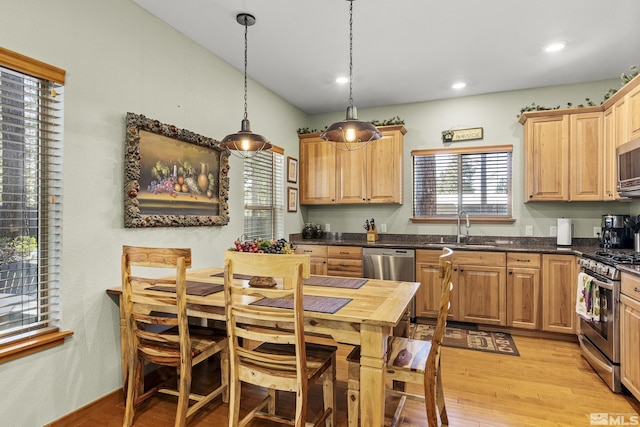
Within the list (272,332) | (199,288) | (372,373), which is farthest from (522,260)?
(199,288)

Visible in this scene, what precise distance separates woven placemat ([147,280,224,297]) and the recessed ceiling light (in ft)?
11.5

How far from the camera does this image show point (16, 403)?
1891mm

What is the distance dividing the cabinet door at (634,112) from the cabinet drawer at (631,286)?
136cm

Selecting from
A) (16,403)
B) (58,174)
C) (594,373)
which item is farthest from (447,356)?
(58,174)

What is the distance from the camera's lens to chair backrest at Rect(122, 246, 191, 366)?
192cm

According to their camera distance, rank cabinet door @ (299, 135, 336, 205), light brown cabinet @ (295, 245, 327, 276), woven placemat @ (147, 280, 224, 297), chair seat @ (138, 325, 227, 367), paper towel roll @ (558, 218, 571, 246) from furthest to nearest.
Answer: cabinet door @ (299, 135, 336, 205)
light brown cabinet @ (295, 245, 327, 276)
paper towel roll @ (558, 218, 571, 246)
woven placemat @ (147, 280, 224, 297)
chair seat @ (138, 325, 227, 367)

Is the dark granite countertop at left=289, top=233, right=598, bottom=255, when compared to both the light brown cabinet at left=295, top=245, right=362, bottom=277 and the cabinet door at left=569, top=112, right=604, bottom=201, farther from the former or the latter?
the cabinet door at left=569, top=112, right=604, bottom=201

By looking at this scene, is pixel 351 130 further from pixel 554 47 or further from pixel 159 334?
Result: pixel 554 47

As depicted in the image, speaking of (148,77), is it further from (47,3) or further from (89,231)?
(89,231)

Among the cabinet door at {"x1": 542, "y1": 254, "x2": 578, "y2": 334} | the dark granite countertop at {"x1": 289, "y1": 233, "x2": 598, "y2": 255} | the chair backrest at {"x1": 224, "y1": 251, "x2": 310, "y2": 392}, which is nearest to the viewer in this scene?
the chair backrest at {"x1": 224, "y1": 251, "x2": 310, "y2": 392}

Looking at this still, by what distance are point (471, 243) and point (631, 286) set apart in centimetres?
208

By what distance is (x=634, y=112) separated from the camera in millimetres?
3098

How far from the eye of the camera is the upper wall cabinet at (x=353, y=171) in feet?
15.3

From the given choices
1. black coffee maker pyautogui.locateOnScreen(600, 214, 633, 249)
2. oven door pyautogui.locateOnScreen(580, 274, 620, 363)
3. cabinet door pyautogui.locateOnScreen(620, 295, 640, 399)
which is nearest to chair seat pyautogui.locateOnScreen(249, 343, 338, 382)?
cabinet door pyautogui.locateOnScreen(620, 295, 640, 399)
